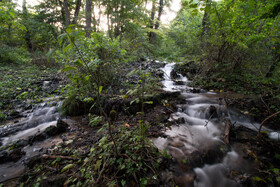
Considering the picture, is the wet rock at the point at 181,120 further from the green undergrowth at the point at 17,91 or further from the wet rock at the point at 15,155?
the green undergrowth at the point at 17,91

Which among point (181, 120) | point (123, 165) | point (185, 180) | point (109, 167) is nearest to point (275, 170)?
point (185, 180)

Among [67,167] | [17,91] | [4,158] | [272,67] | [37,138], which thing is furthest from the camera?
[17,91]

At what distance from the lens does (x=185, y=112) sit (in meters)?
3.84

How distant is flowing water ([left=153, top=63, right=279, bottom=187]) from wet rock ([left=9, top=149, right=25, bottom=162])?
287 centimetres

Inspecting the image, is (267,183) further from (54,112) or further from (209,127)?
(54,112)

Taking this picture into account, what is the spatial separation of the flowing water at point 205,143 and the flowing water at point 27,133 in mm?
2666

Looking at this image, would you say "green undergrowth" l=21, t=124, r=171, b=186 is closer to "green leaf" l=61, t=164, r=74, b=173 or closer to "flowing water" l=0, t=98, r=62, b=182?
"green leaf" l=61, t=164, r=74, b=173

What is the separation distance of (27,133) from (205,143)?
4.67 metres

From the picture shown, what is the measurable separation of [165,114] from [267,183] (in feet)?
7.30

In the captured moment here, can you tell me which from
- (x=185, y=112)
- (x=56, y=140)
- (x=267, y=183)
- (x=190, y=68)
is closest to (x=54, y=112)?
(x=56, y=140)

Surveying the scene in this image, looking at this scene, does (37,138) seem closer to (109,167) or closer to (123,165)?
(109,167)

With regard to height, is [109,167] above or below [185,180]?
above

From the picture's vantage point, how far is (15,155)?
2693 mm

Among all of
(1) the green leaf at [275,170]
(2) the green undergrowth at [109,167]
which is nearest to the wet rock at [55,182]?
(2) the green undergrowth at [109,167]
